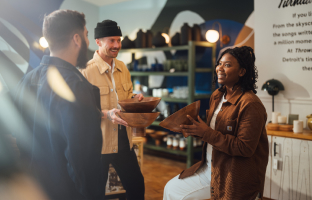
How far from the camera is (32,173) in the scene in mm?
915

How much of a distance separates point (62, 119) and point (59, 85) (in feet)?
0.36

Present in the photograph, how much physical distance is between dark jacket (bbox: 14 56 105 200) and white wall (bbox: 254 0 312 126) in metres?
2.67

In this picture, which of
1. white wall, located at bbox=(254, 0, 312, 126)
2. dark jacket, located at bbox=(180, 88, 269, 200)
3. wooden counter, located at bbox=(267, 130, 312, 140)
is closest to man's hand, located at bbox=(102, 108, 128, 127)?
dark jacket, located at bbox=(180, 88, 269, 200)

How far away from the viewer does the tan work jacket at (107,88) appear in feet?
6.13

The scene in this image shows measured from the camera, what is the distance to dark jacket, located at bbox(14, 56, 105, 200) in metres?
0.86

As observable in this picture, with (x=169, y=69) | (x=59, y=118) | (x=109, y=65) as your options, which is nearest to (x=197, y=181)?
(x=109, y=65)

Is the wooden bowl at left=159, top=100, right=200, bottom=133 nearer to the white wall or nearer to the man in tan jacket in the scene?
the man in tan jacket

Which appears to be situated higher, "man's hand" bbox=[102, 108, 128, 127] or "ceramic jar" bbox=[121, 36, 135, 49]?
"ceramic jar" bbox=[121, 36, 135, 49]

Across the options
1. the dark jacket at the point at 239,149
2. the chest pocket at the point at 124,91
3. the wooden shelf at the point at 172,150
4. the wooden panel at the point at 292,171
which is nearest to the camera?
the dark jacket at the point at 239,149

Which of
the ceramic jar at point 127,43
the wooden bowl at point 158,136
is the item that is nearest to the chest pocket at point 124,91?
Answer: the wooden bowl at point 158,136

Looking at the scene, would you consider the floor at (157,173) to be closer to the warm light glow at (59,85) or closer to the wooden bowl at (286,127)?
the wooden bowl at (286,127)

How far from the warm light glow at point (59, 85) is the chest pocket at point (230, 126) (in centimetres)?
102

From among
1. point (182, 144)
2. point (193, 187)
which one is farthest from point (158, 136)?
point (193, 187)

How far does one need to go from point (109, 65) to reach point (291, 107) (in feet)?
6.96
